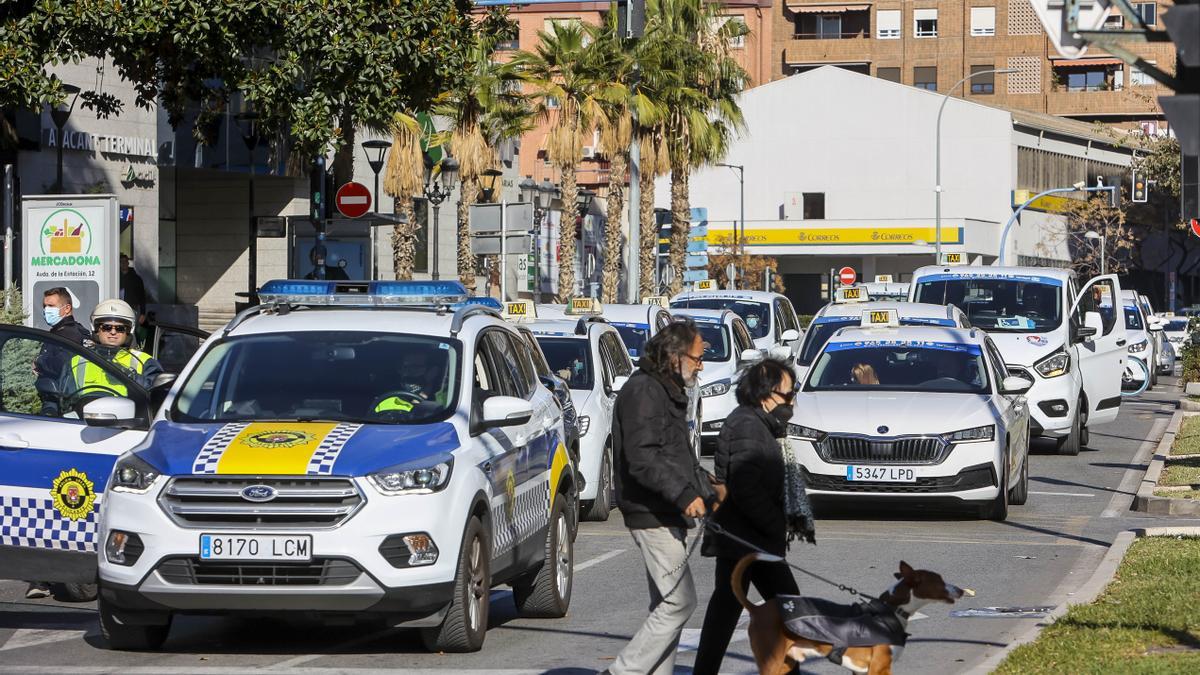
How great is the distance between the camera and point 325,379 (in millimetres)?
9719

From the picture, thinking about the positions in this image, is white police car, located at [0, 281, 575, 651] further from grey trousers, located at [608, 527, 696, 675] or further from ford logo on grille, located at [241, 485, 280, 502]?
grey trousers, located at [608, 527, 696, 675]

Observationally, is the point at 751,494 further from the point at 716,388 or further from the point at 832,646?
the point at 716,388

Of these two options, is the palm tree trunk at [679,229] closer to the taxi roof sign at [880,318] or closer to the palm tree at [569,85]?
the palm tree at [569,85]

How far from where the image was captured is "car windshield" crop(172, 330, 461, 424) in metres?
Answer: 9.52

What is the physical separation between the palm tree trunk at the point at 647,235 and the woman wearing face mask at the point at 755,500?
36.0 m

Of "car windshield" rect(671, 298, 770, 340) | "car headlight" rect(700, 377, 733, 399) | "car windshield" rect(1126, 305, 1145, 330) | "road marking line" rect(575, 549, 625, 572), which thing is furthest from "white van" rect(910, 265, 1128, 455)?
"car windshield" rect(1126, 305, 1145, 330)

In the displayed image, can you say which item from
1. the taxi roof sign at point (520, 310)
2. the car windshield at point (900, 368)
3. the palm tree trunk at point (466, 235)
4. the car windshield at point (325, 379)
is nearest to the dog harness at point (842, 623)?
the car windshield at point (325, 379)

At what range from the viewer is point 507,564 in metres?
9.73

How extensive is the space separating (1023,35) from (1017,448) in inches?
3262

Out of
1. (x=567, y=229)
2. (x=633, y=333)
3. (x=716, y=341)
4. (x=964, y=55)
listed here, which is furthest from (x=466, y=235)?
(x=964, y=55)

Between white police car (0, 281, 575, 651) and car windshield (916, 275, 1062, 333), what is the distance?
14326mm

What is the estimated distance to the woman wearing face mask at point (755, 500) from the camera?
7.57 metres

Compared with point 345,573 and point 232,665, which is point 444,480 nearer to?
point 345,573

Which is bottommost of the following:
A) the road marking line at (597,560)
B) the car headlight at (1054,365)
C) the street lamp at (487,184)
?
the road marking line at (597,560)
